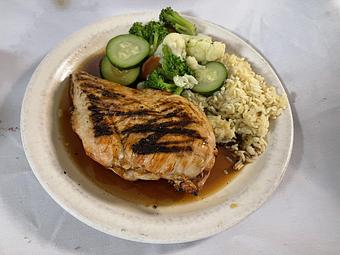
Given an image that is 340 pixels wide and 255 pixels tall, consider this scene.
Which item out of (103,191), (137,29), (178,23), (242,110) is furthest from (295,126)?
(103,191)

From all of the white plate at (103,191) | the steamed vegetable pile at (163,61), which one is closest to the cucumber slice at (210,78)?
the steamed vegetable pile at (163,61)

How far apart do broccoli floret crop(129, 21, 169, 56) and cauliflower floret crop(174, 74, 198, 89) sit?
1.26 feet

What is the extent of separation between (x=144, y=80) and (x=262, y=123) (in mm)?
911

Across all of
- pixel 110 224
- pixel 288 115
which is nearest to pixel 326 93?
pixel 288 115

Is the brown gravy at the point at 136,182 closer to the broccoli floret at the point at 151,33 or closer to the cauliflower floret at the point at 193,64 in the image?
the cauliflower floret at the point at 193,64

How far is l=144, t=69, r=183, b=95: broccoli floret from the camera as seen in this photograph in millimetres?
3182

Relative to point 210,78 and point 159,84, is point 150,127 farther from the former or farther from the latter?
point 210,78

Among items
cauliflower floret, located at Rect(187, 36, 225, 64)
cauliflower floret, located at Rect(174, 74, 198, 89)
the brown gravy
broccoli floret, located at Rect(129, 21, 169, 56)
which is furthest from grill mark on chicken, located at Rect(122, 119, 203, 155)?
broccoli floret, located at Rect(129, 21, 169, 56)

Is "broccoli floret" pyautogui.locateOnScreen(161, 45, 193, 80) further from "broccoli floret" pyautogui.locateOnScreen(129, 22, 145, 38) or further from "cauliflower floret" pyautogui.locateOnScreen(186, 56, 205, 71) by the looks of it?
"broccoli floret" pyautogui.locateOnScreen(129, 22, 145, 38)

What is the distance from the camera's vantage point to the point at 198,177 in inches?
111

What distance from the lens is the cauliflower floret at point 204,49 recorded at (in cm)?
334

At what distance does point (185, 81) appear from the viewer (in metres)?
3.21

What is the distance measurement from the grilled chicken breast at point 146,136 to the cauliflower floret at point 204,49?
1.65ft

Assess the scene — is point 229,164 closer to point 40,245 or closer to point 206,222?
point 206,222
